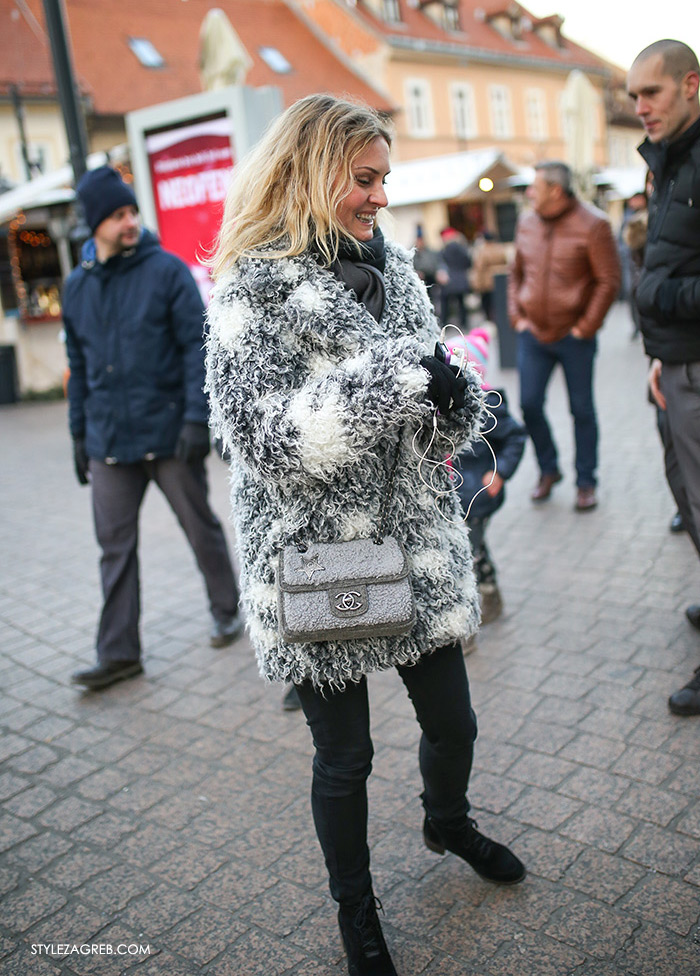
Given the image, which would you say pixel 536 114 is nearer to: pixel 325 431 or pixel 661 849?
pixel 661 849

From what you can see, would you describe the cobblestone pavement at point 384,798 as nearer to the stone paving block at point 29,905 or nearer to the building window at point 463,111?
the stone paving block at point 29,905

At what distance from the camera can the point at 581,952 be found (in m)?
2.26

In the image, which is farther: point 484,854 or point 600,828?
point 600,828

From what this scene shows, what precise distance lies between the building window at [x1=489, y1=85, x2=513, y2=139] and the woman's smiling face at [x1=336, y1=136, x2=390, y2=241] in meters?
37.9

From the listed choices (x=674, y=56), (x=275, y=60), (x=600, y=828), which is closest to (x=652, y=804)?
(x=600, y=828)

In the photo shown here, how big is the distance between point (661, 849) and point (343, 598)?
1.32m

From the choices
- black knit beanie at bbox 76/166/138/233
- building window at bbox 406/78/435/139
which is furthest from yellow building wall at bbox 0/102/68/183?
black knit beanie at bbox 76/166/138/233

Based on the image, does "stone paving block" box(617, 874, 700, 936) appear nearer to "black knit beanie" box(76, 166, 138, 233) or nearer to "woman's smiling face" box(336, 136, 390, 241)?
"woman's smiling face" box(336, 136, 390, 241)

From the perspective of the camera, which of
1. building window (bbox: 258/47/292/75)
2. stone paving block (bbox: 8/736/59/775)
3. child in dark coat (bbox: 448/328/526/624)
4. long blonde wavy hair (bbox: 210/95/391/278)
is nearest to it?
long blonde wavy hair (bbox: 210/95/391/278)

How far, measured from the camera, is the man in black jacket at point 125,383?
406 cm

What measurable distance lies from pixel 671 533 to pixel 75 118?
544 cm

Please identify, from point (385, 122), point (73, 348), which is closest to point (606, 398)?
point (73, 348)

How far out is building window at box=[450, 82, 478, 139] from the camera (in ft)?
115
